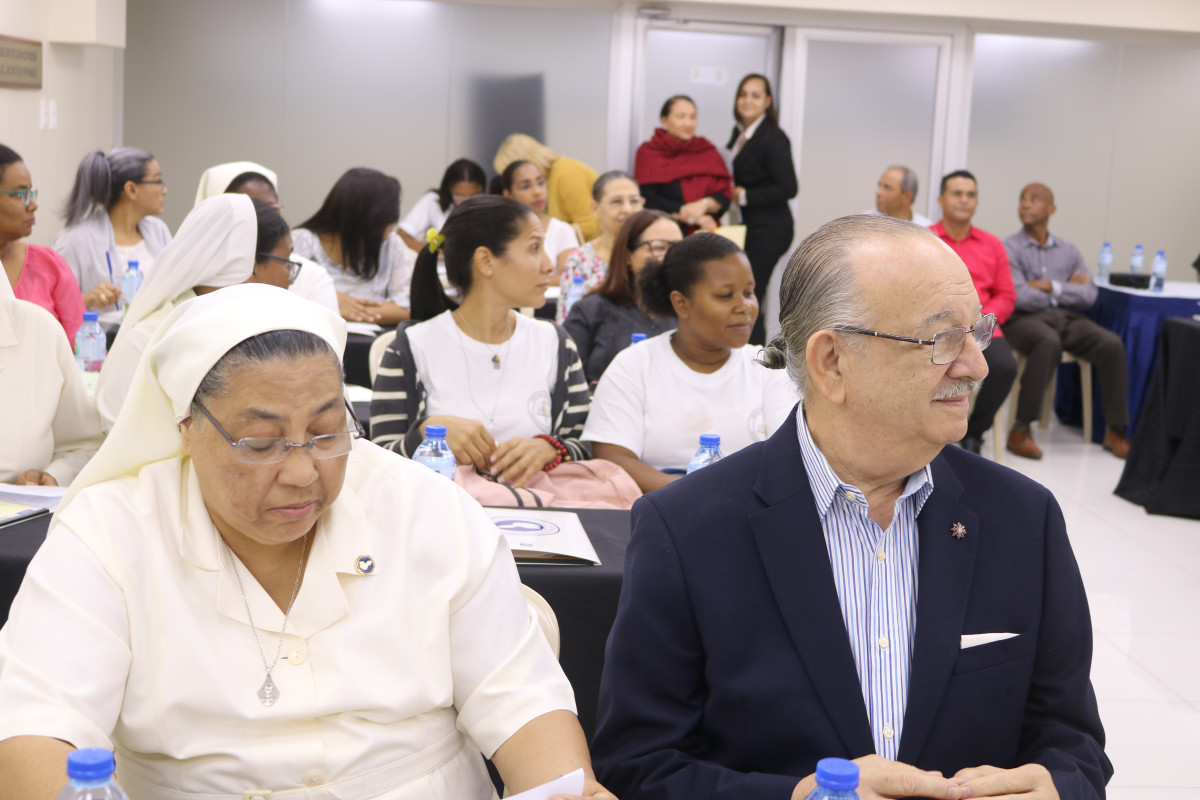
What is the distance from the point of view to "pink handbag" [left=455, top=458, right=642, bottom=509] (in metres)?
3.08

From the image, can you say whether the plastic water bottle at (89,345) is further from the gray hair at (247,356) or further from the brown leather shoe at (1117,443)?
the brown leather shoe at (1117,443)

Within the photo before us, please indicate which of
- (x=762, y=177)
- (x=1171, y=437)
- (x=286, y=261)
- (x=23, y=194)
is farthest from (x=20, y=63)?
(x=1171, y=437)

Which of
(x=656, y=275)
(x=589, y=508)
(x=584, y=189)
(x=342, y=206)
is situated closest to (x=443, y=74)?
(x=584, y=189)

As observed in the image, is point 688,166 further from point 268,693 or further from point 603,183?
point 268,693

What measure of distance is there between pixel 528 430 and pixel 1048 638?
2.19 metres

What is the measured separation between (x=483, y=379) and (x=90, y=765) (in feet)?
7.83

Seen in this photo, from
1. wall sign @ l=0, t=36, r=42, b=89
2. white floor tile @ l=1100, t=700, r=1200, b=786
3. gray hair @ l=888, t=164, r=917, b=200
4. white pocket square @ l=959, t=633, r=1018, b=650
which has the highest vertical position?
wall sign @ l=0, t=36, r=42, b=89

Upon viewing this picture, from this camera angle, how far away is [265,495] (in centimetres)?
166

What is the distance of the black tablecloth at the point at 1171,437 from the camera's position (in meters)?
6.10

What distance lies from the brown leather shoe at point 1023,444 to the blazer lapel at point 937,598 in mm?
6066

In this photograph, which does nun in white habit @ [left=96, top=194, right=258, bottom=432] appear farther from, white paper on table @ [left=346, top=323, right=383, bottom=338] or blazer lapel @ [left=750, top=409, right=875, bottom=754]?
blazer lapel @ [left=750, top=409, right=875, bottom=754]

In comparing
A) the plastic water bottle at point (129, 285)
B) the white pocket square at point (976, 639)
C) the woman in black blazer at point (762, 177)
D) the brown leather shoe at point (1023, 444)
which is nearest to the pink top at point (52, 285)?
the plastic water bottle at point (129, 285)

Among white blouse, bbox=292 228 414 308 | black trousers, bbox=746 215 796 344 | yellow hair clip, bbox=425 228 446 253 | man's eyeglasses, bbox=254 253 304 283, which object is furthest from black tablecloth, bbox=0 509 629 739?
black trousers, bbox=746 215 796 344

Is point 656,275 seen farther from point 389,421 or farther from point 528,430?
point 389,421
